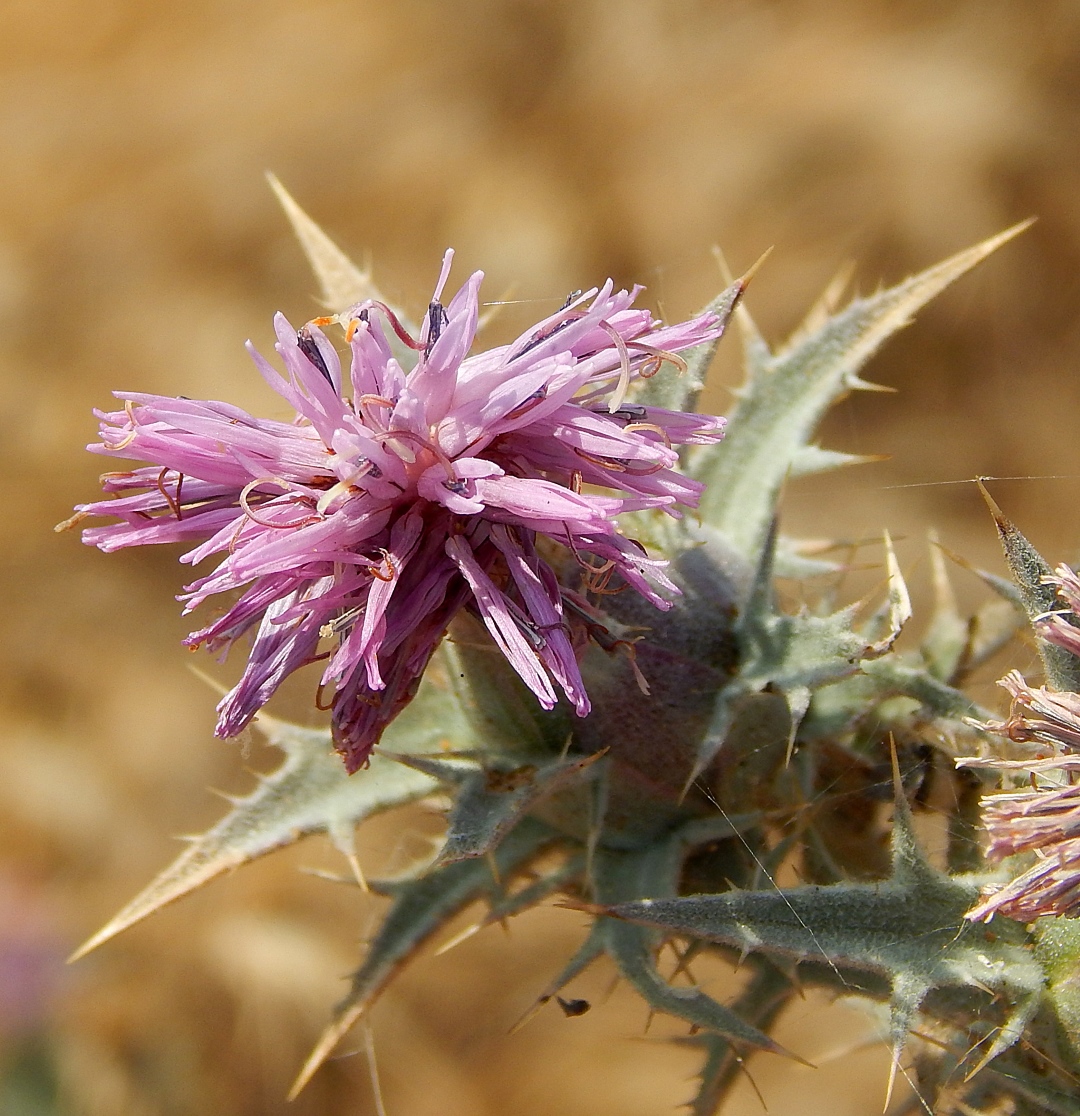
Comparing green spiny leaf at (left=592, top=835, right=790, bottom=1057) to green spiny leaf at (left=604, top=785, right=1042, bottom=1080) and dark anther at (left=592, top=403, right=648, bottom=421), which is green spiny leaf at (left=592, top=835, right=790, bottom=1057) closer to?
green spiny leaf at (left=604, top=785, right=1042, bottom=1080)

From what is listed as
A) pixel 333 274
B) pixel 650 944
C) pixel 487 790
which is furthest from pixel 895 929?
pixel 333 274

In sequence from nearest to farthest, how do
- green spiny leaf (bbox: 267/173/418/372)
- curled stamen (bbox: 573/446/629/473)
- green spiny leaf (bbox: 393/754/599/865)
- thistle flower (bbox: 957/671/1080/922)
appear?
1. thistle flower (bbox: 957/671/1080/922)
2. curled stamen (bbox: 573/446/629/473)
3. green spiny leaf (bbox: 393/754/599/865)
4. green spiny leaf (bbox: 267/173/418/372)

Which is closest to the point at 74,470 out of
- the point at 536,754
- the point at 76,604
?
the point at 76,604

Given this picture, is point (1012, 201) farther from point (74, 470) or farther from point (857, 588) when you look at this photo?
point (74, 470)

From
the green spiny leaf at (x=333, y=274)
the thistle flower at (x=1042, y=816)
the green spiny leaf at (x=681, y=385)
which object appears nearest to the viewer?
the thistle flower at (x=1042, y=816)

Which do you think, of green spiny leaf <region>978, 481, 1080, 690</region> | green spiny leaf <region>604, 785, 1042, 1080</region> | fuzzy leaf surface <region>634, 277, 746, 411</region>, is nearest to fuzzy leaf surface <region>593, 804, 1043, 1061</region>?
green spiny leaf <region>604, 785, 1042, 1080</region>

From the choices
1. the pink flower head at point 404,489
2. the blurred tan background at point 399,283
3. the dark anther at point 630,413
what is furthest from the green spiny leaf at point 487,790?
the blurred tan background at point 399,283

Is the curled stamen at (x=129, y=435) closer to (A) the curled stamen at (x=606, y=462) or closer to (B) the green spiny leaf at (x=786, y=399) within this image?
(A) the curled stamen at (x=606, y=462)
